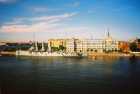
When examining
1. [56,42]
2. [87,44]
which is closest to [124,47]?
[87,44]

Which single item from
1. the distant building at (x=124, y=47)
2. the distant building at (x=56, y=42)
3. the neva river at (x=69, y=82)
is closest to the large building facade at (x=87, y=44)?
the distant building at (x=56, y=42)

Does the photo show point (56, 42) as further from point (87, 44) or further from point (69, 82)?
point (69, 82)

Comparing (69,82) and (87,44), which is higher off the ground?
(87,44)

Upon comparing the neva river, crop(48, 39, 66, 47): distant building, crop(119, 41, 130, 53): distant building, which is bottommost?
the neva river

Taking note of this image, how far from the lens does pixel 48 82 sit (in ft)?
21.7

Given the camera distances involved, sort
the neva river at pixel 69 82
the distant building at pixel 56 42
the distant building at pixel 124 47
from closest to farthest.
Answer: the neva river at pixel 69 82 → the distant building at pixel 56 42 → the distant building at pixel 124 47

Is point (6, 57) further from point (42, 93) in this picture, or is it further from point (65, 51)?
point (42, 93)

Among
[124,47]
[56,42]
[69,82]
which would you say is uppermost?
[56,42]

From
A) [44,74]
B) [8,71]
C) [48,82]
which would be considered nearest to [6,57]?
[8,71]

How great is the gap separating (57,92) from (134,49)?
5.21 m

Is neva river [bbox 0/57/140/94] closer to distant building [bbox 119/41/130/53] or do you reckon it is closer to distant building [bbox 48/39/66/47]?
distant building [bbox 48/39/66/47]

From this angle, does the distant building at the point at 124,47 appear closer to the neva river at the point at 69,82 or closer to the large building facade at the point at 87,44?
the large building facade at the point at 87,44

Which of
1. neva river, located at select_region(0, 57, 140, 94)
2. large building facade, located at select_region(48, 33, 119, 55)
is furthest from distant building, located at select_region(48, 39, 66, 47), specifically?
neva river, located at select_region(0, 57, 140, 94)

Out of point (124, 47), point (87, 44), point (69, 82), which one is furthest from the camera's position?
point (124, 47)
